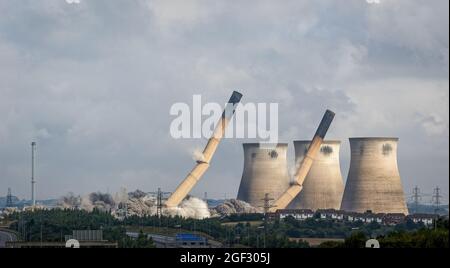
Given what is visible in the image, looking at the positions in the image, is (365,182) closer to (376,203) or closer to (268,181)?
(376,203)

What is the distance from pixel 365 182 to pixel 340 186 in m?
10.5

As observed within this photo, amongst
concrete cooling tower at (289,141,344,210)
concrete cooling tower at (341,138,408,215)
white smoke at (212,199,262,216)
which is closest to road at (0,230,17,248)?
concrete cooling tower at (341,138,408,215)

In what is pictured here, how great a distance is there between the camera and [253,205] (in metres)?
104

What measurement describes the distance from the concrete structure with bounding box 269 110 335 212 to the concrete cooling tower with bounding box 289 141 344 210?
96 cm

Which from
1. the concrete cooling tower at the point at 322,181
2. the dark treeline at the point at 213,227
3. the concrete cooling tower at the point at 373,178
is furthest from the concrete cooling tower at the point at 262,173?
the concrete cooling tower at the point at 373,178

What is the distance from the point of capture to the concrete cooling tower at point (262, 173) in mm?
100000

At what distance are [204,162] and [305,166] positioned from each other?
9232 millimetres

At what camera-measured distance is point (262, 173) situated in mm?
101062

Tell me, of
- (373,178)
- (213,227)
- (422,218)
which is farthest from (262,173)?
(213,227)

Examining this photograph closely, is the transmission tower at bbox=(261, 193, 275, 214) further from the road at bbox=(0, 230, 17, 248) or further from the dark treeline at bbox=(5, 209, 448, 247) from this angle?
the road at bbox=(0, 230, 17, 248)

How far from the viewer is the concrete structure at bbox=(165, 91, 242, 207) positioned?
98.4 meters

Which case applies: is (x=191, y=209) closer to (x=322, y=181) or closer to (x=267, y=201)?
(x=267, y=201)

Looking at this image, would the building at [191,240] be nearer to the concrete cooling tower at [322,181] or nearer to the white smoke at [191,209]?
the white smoke at [191,209]
